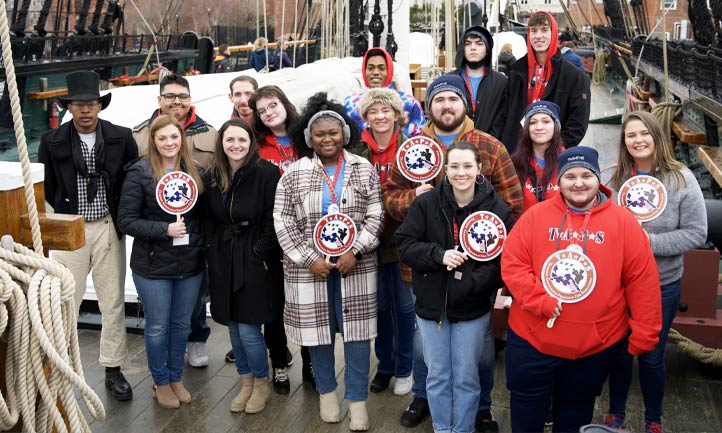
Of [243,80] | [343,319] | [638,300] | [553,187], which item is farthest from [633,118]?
[243,80]

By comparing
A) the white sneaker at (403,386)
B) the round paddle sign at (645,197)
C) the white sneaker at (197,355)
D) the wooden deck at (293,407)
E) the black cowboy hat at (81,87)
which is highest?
the black cowboy hat at (81,87)

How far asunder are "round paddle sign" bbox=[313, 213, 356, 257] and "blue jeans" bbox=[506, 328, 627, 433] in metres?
0.95

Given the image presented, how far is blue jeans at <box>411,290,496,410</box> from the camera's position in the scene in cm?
411

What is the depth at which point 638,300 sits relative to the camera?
11.6 ft

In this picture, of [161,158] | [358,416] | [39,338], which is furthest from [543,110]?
[39,338]

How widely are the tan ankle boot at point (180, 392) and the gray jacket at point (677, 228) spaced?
260 centimetres

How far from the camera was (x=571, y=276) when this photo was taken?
348 centimetres

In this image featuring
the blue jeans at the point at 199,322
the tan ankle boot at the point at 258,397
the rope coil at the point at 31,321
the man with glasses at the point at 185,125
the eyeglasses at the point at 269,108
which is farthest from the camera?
the blue jeans at the point at 199,322

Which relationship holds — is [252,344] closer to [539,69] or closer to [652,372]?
[652,372]

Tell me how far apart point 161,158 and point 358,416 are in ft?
5.67

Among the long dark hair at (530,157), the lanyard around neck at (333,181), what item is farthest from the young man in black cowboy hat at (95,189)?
the long dark hair at (530,157)

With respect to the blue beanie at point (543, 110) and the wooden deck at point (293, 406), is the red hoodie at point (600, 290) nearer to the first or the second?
the blue beanie at point (543, 110)

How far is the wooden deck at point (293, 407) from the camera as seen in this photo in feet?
14.5

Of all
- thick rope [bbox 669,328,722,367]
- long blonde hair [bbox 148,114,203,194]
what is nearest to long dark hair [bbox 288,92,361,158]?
long blonde hair [bbox 148,114,203,194]
